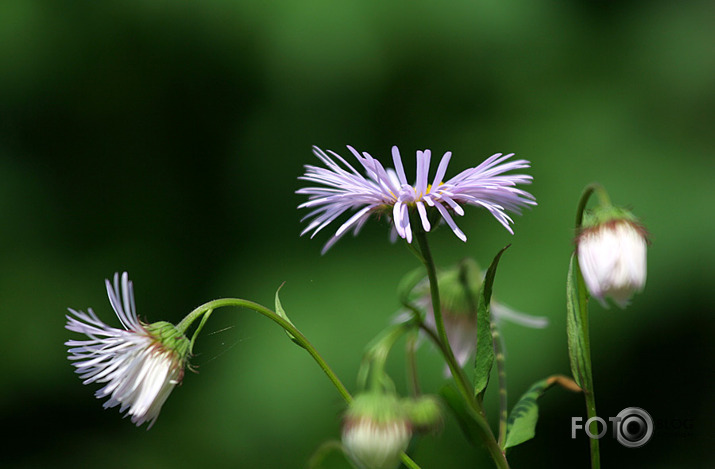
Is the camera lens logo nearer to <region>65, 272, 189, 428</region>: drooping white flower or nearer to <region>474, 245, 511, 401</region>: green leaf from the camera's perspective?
<region>474, 245, 511, 401</region>: green leaf

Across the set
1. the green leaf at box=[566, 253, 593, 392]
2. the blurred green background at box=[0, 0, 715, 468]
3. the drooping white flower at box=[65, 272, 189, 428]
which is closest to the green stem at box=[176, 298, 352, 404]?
the drooping white flower at box=[65, 272, 189, 428]

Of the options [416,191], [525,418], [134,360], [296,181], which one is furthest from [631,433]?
[296,181]

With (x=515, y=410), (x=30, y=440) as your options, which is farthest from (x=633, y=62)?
(x=30, y=440)

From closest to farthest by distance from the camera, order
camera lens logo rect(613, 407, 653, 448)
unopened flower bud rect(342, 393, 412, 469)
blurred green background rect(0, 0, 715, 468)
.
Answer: unopened flower bud rect(342, 393, 412, 469), camera lens logo rect(613, 407, 653, 448), blurred green background rect(0, 0, 715, 468)

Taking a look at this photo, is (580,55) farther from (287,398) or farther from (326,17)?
(287,398)

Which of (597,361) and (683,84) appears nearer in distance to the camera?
(597,361)

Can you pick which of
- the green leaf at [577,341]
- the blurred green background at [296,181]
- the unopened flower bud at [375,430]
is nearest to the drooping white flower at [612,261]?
the green leaf at [577,341]
